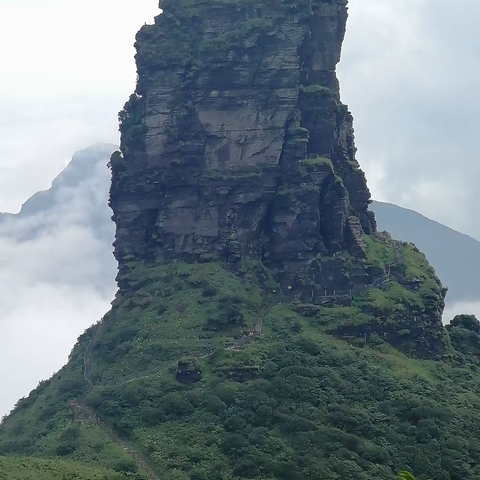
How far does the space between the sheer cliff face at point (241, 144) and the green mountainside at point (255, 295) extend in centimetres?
13

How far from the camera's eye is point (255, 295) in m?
84.4

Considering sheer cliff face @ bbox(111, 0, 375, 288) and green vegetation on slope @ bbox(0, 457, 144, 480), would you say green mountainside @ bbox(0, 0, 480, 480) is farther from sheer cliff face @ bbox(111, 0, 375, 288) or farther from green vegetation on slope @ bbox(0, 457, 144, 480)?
green vegetation on slope @ bbox(0, 457, 144, 480)

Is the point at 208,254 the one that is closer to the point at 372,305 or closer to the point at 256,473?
the point at 372,305

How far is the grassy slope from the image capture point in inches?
2726

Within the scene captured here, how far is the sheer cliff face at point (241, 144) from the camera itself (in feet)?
285

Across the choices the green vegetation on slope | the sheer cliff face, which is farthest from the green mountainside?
the green vegetation on slope

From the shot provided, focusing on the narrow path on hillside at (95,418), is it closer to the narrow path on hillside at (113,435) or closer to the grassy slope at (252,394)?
the narrow path on hillside at (113,435)

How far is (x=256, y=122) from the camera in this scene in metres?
87.0

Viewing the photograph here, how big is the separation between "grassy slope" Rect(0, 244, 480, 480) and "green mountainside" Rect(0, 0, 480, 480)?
0.15 meters

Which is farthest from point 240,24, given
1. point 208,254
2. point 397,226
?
point 397,226

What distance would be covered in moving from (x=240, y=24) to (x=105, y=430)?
3577 centimetres

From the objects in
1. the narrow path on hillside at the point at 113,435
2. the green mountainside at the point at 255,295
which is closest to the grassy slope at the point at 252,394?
the green mountainside at the point at 255,295

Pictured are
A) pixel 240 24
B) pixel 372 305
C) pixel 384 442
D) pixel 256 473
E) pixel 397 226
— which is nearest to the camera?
pixel 256 473

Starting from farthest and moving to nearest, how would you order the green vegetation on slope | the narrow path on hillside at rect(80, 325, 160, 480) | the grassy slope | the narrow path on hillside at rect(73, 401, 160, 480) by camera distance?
1. the grassy slope
2. the narrow path on hillside at rect(80, 325, 160, 480)
3. the narrow path on hillside at rect(73, 401, 160, 480)
4. the green vegetation on slope
